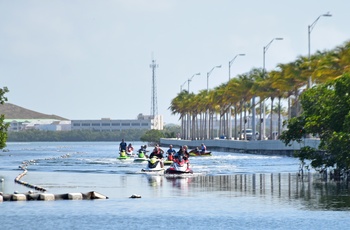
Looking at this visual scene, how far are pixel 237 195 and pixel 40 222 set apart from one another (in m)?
13.9

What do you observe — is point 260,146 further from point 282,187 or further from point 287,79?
point 282,187

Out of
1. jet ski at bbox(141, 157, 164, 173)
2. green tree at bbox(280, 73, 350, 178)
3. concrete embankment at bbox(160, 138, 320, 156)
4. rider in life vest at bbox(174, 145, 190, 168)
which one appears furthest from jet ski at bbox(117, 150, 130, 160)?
green tree at bbox(280, 73, 350, 178)

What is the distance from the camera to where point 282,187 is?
2082 inches

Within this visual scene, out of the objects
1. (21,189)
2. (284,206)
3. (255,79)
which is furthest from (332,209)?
(255,79)

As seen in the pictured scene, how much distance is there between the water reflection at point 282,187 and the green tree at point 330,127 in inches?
49.6

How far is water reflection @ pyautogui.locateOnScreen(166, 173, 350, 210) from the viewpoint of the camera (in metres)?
43.6

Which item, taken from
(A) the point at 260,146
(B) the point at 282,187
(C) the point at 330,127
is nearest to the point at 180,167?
(C) the point at 330,127

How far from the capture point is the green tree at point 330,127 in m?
55.8

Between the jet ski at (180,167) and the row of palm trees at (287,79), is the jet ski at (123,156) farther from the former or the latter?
the jet ski at (180,167)

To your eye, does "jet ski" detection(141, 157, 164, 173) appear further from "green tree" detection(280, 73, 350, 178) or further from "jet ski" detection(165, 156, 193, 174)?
"green tree" detection(280, 73, 350, 178)

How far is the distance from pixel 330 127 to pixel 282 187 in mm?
8233

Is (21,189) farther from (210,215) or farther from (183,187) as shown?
Answer: (210,215)

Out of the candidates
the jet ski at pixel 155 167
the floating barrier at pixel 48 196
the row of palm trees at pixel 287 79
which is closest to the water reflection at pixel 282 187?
the jet ski at pixel 155 167

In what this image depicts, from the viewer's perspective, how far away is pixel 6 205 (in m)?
41.2
